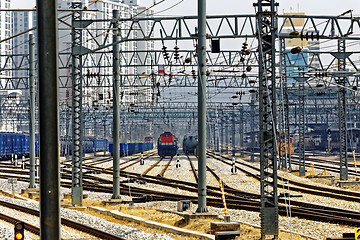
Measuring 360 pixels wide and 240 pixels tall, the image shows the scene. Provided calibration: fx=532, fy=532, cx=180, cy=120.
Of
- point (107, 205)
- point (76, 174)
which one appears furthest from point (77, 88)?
point (107, 205)

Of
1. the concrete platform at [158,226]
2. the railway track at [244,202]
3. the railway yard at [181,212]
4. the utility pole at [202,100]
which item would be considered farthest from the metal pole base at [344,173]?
the utility pole at [202,100]

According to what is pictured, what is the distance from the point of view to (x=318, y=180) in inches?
1451

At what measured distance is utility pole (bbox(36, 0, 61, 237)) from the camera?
6.51 meters

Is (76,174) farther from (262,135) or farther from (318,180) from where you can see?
(318,180)

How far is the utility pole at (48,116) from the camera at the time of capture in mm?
6508

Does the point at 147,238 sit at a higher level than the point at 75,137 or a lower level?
lower

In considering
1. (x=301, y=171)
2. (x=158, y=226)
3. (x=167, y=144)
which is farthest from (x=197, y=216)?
(x=167, y=144)

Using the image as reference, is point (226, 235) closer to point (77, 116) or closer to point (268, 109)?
point (268, 109)

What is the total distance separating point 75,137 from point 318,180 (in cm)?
2071

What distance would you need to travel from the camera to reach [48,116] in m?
6.52

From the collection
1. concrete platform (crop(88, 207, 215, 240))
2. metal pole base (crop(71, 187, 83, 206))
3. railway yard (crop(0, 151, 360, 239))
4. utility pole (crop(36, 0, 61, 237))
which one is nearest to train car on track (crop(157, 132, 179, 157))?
railway yard (crop(0, 151, 360, 239))

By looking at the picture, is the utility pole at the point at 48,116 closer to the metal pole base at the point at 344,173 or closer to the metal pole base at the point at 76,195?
the metal pole base at the point at 76,195

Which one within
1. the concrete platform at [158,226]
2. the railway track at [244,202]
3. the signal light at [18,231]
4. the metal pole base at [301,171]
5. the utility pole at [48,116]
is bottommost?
the metal pole base at [301,171]

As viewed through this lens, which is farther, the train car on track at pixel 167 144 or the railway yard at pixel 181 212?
the train car on track at pixel 167 144
